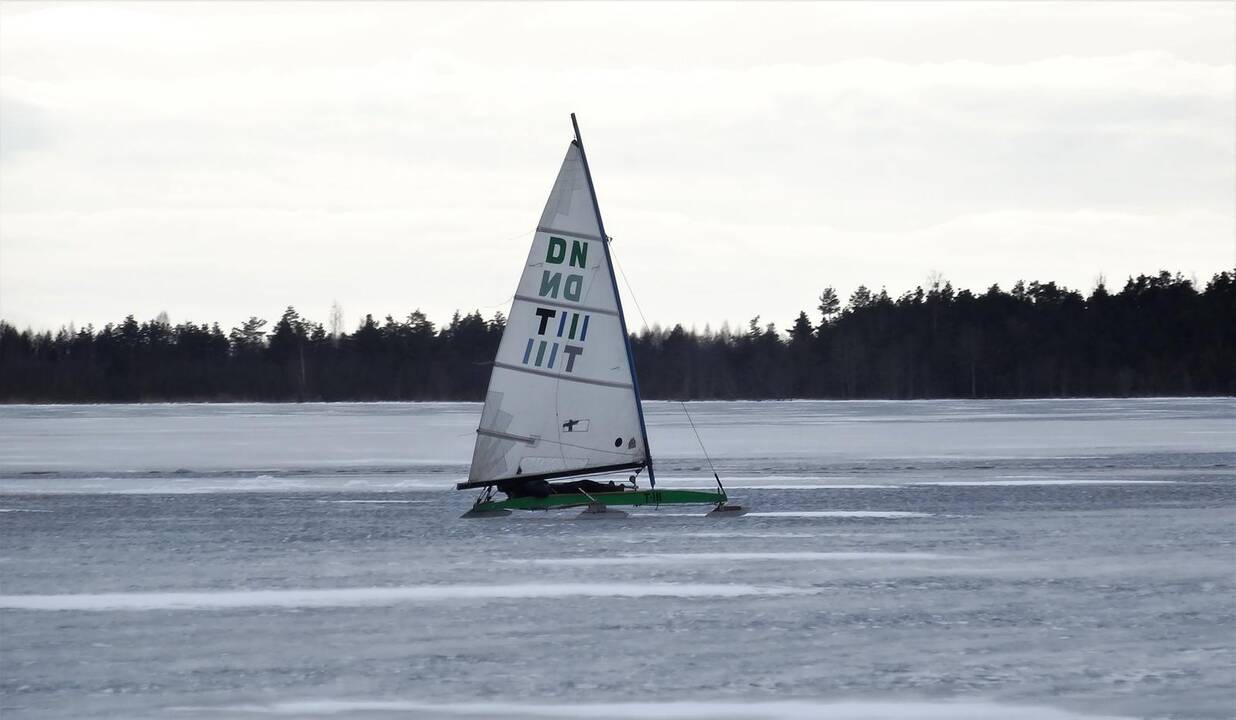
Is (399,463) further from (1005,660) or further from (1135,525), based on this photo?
(1005,660)

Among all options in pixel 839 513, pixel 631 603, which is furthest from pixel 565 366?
pixel 631 603

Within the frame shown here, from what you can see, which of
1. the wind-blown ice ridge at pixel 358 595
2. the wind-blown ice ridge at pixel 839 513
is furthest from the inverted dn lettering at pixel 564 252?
the wind-blown ice ridge at pixel 358 595

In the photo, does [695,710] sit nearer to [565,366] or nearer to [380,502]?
[565,366]

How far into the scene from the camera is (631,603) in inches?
767

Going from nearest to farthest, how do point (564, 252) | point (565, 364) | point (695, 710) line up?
point (695, 710), point (564, 252), point (565, 364)

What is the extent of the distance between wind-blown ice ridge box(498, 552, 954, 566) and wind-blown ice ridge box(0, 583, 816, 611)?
2.74m

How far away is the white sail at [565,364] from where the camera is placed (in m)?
29.7

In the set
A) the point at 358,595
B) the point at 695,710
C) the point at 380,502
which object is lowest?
the point at 695,710

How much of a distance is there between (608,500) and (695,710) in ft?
57.4

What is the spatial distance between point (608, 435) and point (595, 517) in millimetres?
2289

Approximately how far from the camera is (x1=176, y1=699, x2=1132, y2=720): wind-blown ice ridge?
13.2 meters

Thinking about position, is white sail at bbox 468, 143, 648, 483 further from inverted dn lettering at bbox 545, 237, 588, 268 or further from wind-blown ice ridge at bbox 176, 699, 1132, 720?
wind-blown ice ridge at bbox 176, 699, 1132, 720

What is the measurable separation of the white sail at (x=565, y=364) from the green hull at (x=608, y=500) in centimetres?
58

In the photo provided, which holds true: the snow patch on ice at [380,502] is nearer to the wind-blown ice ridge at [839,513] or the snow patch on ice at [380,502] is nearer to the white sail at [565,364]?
the white sail at [565,364]
